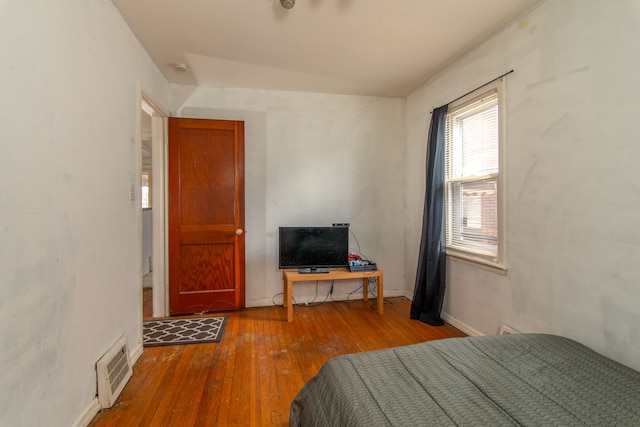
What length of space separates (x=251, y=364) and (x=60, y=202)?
166 cm

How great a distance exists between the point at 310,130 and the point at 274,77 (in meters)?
0.74

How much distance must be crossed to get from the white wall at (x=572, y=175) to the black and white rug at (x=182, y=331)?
2489mm

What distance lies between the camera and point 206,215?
3.31 metres

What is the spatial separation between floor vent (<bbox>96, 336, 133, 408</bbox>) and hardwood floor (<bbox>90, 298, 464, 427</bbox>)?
61 mm

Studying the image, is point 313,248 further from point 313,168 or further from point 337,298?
point 313,168

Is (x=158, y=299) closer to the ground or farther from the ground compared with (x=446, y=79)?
closer to the ground

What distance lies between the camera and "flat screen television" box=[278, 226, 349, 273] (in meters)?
3.39

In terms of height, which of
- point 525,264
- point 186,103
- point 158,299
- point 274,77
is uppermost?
point 274,77

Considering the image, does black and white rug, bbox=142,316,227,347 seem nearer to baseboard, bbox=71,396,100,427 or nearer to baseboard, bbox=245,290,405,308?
baseboard, bbox=245,290,405,308

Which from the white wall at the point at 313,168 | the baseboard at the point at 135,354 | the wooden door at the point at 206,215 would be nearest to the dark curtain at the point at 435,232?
the white wall at the point at 313,168

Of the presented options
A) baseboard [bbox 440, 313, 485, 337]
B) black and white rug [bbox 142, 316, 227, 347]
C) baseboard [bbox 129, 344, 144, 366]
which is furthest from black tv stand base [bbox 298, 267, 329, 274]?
baseboard [bbox 129, 344, 144, 366]

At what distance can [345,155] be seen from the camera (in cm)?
377

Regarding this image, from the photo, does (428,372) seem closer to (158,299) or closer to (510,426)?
(510,426)

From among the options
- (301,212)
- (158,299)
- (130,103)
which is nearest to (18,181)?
(130,103)
